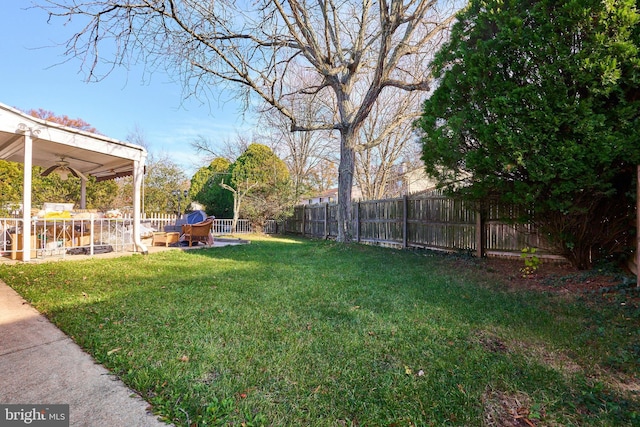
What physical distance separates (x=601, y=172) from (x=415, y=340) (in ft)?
11.9

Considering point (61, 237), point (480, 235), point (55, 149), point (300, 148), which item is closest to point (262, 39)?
point (55, 149)

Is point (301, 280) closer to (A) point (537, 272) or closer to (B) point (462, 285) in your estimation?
(B) point (462, 285)

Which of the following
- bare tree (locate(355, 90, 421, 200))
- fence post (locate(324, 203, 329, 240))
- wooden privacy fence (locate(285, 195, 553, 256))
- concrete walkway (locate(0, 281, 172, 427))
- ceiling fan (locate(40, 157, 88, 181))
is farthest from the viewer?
bare tree (locate(355, 90, 421, 200))

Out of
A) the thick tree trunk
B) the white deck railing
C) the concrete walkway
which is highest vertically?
the thick tree trunk

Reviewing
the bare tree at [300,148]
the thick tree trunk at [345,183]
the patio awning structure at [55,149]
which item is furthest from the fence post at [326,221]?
the patio awning structure at [55,149]

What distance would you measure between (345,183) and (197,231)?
4.86m

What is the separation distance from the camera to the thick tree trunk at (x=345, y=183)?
9930 millimetres

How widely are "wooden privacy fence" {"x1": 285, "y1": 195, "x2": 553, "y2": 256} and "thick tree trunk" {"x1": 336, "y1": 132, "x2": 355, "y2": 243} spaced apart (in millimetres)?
1279

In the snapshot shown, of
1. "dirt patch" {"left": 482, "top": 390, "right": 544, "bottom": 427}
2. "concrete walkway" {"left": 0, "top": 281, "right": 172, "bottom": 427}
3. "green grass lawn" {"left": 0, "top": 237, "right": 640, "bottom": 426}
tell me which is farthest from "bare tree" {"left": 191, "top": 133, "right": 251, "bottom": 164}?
"dirt patch" {"left": 482, "top": 390, "right": 544, "bottom": 427}

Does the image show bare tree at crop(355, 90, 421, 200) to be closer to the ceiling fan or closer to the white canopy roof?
the white canopy roof

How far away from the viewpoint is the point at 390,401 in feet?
5.90

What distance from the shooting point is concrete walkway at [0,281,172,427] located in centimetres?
166

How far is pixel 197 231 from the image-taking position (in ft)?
31.5

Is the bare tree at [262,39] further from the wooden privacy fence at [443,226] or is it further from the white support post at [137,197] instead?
the white support post at [137,197]
